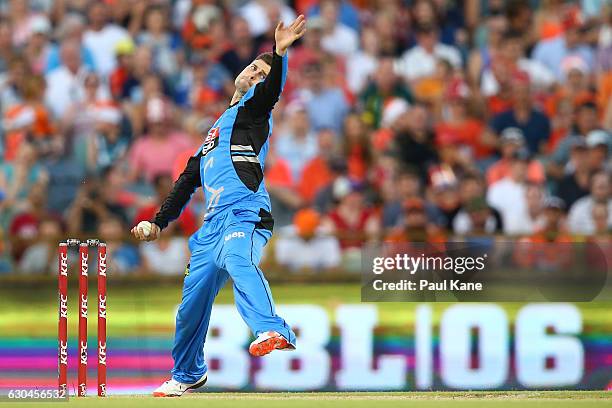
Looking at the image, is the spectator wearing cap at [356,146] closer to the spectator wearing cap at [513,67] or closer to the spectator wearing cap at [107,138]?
the spectator wearing cap at [513,67]

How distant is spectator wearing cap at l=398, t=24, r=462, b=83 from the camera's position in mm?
16531

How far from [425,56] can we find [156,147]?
3.79 metres

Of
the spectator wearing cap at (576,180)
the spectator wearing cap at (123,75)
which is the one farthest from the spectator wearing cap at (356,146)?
the spectator wearing cap at (123,75)

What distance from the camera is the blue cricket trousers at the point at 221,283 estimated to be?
852cm

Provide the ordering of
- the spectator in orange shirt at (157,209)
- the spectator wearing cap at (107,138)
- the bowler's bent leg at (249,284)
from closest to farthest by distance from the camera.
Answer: the bowler's bent leg at (249,284)
the spectator in orange shirt at (157,209)
the spectator wearing cap at (107,138)

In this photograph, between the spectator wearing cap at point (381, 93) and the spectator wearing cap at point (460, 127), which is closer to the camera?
the spectator wearing cap at point (460, 127)

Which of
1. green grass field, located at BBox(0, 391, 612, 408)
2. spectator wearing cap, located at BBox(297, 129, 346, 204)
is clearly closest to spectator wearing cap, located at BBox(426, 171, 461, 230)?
spectator wearing cap, located at BBox(297, 129, 346, 204)

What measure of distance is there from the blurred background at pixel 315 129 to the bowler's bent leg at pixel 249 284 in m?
1.74

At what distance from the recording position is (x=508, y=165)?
14.7 meters

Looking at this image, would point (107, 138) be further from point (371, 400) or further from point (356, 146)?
point (371, 400)

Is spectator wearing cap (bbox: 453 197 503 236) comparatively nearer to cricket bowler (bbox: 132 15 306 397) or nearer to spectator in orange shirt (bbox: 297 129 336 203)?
spectator in orange shirt (bbox: 297 129 336 203)

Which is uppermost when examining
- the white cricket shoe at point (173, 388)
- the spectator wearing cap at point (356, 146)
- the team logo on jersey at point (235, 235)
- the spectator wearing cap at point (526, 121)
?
the spectator wearing cap at point (526, 121)

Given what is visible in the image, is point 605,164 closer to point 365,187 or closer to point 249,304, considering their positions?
point 365,187

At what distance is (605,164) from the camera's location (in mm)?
14719
